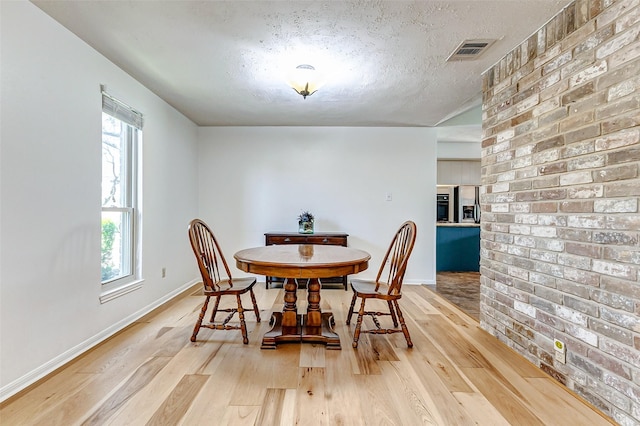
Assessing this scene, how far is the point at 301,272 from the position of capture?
82.8 inches

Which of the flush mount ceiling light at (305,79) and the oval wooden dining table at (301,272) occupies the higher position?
the flush mount ceiling light at (305,79)

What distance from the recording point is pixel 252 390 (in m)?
1.79

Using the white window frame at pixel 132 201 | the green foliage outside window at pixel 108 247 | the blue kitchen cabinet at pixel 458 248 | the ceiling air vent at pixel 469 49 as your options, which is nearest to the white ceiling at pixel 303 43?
the ceiling air vent at pixel 469 49

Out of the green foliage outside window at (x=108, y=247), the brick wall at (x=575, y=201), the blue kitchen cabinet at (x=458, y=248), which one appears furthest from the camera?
the blue kitchen cabinet at (x=458, y=248)

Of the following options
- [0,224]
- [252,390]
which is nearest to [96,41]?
[0,224]

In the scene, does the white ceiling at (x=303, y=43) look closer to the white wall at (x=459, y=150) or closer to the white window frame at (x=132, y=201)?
the white window frame at (x=132, y=201)

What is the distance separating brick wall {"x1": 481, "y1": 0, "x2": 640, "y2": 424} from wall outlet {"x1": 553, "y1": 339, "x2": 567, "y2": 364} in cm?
3

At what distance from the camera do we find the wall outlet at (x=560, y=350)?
6.06ft

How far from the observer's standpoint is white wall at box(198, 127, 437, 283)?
15.1 ft

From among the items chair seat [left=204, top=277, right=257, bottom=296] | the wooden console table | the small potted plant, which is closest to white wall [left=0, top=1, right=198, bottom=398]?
chair seat [left=204, top=277, right=257, bottom=296]

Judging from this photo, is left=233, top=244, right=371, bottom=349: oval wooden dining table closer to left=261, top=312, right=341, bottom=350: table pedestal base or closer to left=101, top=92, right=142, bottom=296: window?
left=261, top=312, right=341, bottom=350: table pedestal base

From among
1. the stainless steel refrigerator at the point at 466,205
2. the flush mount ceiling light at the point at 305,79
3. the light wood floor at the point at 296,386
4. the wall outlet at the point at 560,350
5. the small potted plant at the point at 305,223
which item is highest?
the flush mount ceiling light at the point at 305,79

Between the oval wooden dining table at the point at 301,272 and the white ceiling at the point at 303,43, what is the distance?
1.48 m

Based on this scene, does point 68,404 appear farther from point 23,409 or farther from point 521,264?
point 521,264
